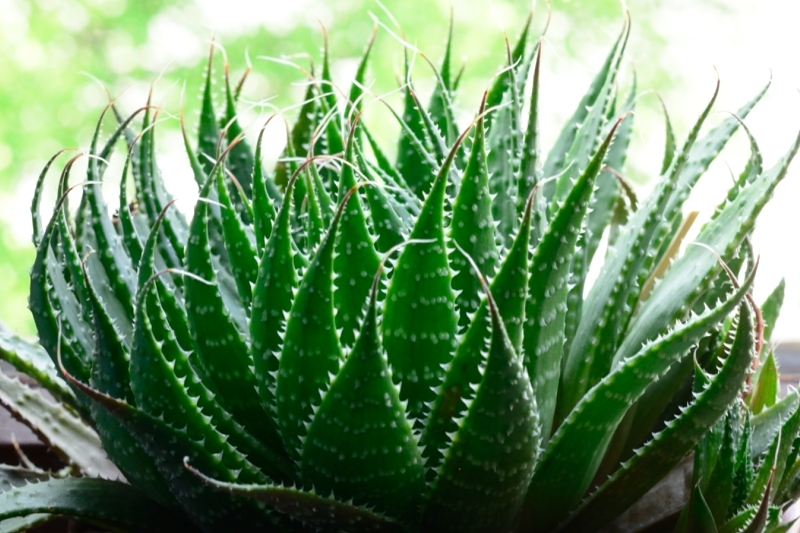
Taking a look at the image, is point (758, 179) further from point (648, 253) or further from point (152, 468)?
point (152, 468)

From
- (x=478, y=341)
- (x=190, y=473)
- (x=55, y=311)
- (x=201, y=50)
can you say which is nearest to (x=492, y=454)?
(x=478, y=341)

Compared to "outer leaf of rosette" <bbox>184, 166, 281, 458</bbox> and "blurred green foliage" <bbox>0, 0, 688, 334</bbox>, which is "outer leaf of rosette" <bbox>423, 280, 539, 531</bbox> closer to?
"outer leaf of rosette" <bbox>184, 166, 281, 458</bbox>

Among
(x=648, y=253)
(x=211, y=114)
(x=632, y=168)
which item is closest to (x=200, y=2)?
(x=632, y=168)

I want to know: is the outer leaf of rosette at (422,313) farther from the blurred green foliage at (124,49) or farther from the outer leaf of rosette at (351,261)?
the blurred green foliage at (124,49)

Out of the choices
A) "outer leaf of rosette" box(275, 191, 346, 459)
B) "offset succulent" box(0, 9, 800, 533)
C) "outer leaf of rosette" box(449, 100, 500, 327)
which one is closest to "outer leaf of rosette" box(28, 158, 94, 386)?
"offset succulent" box(0, 9, 800, 533)

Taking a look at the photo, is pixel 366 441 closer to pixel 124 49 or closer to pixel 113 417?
pixel 113 417
